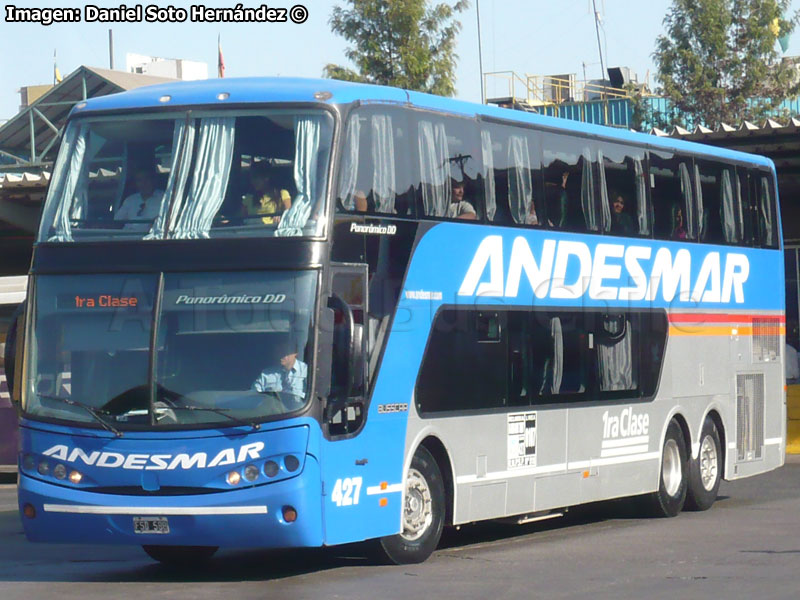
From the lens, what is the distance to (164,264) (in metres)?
11.3

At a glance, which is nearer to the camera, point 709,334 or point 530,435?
point 530,435

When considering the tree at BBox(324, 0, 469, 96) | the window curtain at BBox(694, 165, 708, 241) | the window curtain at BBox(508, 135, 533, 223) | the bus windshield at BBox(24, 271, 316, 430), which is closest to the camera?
the bus windshield at BBox(24, 271, 316, 430)

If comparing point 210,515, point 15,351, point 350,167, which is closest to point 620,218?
point 350,167

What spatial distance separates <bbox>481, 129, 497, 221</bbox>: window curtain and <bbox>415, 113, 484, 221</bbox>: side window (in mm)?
67

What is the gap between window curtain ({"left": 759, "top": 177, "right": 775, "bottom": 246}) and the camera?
61.3ft

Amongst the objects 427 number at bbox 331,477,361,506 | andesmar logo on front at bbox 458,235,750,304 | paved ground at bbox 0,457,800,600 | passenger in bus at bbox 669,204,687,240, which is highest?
passenger in bus at bbox 669,204,687,240

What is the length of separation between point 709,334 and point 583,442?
3.25 meters

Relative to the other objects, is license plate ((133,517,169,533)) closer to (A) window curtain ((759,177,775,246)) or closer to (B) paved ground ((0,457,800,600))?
(B) paved ground ((0,457,800,600))

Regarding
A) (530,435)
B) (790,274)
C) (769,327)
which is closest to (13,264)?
(790,274)

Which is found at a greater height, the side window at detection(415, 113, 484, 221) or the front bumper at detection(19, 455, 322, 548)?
the side window at detection(415, 113, 484, 221)

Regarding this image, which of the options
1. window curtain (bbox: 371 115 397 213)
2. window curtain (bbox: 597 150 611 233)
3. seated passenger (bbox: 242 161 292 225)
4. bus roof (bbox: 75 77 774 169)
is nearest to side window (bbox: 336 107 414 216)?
window curtain (bbox: 371 115 397 213)

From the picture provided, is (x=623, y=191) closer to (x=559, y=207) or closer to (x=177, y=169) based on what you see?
(x=559, y=207)

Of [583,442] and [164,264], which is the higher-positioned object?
[164,264]

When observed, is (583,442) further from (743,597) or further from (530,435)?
(743,597)
